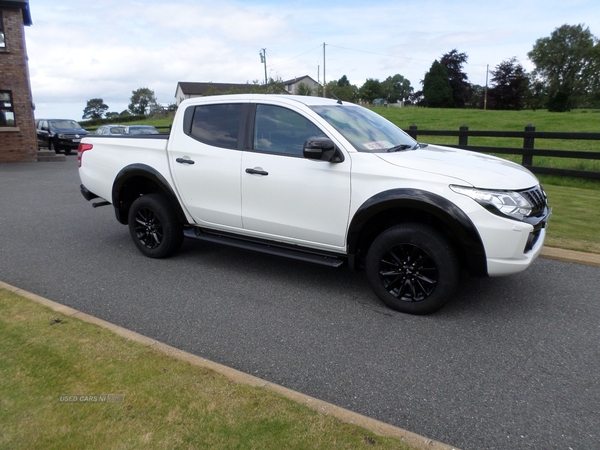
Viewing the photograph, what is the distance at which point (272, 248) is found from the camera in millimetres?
5137

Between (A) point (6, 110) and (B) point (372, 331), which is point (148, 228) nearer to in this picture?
(B) point (372, 331)

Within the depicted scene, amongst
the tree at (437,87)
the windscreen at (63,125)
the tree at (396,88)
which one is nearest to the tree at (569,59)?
the tree at (437,87)

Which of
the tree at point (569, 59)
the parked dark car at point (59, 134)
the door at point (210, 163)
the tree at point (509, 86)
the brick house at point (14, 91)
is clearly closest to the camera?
the door at point (210, 163)

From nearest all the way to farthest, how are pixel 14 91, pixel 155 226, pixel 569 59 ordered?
pixel 155 226 < pixel 14 91 < pixel 569 59

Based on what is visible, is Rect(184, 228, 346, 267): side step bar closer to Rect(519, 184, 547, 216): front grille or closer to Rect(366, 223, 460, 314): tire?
Rect(366, 223, 460, 314): tire

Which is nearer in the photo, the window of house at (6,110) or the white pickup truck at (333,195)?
the white pickup truck at (333,195)

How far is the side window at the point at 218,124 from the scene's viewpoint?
5.34 meters

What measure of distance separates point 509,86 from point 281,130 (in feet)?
219

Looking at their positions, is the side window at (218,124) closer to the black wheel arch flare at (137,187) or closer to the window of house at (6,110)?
the black wheel arch flare at (137,187)

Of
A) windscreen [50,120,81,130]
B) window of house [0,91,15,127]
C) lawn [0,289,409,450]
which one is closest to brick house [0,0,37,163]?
window of house [0,91,15,127]

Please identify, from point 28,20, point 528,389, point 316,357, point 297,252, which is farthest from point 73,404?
point 28,20

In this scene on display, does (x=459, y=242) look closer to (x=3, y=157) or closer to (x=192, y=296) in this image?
(x=192, y=296)

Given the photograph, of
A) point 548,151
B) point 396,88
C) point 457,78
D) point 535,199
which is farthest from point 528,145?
point 396,88

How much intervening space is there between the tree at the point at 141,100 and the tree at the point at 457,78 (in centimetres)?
4464
